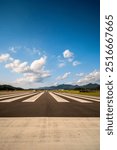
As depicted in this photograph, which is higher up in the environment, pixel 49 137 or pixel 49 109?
pixel 49 109

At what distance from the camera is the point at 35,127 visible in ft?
16.8

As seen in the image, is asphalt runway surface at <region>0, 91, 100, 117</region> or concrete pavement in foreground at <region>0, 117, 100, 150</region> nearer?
concrete pavement in foreground at <region>0, 117, 100, 150</region>

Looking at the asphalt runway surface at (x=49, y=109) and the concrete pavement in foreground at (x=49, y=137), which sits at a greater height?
the asphalt runway surface at (x=49, y=109)

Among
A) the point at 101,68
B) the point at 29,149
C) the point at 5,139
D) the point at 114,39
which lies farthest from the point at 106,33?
the point at 5,139

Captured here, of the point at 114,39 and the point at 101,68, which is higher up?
the point at 114,39

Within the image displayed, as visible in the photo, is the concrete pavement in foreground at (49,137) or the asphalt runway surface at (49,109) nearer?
the concrete pavement in foreground at (49,137)

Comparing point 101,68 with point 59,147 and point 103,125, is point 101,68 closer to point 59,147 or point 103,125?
point 103,125

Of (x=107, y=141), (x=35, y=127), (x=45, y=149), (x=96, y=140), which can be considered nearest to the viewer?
(x=107, y=141)

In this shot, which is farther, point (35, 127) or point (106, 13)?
point (35, 127)

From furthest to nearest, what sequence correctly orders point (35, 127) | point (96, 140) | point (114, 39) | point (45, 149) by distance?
point (35, 127)
point (96, 140)
point (45, 149)
point (114, 39)

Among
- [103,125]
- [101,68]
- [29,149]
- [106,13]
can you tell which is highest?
[106,13]

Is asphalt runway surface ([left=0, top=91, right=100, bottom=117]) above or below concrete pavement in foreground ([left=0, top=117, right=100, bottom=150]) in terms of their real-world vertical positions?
above

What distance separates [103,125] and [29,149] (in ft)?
5.46

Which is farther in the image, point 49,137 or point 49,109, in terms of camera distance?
point 49,109
